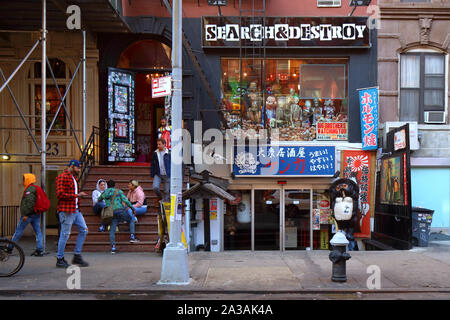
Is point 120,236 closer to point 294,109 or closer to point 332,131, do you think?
point 294,109

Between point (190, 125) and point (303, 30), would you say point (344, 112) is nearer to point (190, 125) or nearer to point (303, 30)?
point (303, 30)

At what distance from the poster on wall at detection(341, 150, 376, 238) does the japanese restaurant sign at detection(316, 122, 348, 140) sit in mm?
588

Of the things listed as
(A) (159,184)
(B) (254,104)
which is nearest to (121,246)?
(A) (159,184)

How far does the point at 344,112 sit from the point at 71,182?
9.04m

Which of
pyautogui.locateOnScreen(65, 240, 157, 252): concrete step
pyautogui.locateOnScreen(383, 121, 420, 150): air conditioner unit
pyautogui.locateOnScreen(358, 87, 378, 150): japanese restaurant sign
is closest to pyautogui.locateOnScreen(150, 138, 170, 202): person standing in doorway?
pyautogui.locateOnScreen(65, 240, 157, 252): concrete step

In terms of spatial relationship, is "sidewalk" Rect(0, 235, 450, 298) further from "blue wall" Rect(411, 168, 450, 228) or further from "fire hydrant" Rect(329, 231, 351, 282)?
"blue wall" Rect(411, 168, 450, 228)

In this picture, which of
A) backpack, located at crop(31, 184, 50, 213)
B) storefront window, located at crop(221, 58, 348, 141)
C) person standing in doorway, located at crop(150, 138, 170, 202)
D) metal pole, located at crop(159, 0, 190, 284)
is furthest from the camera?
storefront window, located at crop(221, 58, 348, 141)

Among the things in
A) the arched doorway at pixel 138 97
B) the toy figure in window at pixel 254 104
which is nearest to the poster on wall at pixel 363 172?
the toy figure in window at pixel 254 104

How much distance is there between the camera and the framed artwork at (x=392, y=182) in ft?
38.0

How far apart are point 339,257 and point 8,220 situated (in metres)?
10.4

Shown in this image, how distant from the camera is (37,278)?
8.10m

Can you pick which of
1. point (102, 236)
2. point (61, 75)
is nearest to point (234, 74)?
point (61, 75)

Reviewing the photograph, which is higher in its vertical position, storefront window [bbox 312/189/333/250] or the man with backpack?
the man with backpack

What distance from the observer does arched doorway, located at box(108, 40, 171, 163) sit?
13883 mm
